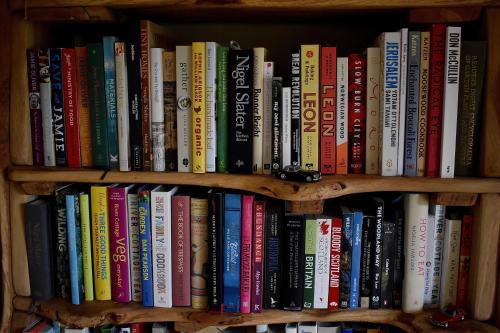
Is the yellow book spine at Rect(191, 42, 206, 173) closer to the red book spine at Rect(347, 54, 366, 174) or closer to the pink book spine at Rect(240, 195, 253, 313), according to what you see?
the pink book spine at Rect(240, 195, 253, 313)

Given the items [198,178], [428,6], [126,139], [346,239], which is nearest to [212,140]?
[198,178]

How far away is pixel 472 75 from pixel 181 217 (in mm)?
695

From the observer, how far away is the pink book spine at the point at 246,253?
3.26ft

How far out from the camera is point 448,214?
1.02 m

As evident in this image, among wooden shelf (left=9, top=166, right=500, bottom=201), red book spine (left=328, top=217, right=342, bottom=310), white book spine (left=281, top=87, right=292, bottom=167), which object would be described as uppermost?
white book spine (left=281, top=87, right=292, bottom=167)

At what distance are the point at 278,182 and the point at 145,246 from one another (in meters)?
0.34

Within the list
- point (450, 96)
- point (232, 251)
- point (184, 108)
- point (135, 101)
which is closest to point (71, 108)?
point (135, 101)

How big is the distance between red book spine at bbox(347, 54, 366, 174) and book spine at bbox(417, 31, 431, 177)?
0.12 meters

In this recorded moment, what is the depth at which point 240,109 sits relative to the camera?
981 millimetres

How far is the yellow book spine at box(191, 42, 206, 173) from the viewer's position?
3.18ft

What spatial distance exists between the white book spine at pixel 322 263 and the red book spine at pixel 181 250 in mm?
289

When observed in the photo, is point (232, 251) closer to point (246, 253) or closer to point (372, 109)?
point (246, 253)

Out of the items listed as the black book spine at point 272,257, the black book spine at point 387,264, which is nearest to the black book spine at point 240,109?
the black book spine at point 272,257

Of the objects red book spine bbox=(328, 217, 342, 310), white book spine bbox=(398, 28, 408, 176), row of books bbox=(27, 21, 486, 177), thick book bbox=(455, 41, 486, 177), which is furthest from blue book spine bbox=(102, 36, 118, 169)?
thick book bbox=(455, 41, 486, 177)
